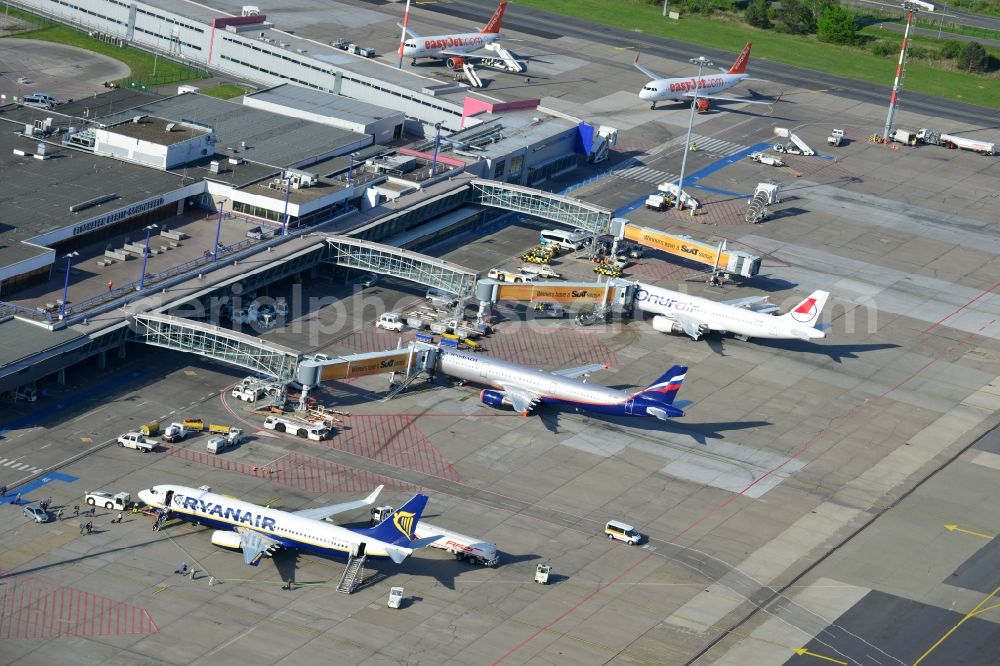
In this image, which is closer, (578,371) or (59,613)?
(59,613)

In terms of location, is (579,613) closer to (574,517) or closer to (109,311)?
(574,517)

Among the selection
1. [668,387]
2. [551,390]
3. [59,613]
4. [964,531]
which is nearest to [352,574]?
[59,613]

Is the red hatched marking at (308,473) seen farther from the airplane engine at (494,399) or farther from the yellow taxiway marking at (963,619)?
the yellow taxiway marking at (963,619)

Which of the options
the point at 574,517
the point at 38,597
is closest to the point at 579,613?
the point at 574,517

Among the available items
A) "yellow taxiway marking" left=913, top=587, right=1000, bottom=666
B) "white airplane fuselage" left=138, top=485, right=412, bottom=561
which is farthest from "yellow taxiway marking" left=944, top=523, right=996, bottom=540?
"white airplane fuselage" left=138, top=485, right=412, bottom=561

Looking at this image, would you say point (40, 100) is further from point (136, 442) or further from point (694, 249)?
point (694, 249)
